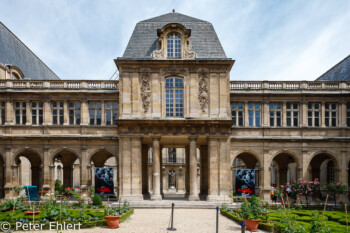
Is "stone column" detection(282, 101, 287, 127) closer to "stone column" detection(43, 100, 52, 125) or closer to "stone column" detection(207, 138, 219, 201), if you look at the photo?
"stone column" detection(207, 138, 219, 201)

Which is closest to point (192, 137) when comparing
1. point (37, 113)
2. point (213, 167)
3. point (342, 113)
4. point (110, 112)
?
point (213, 167)

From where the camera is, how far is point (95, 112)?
97.9 feet

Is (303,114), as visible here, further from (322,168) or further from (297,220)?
(297,220)

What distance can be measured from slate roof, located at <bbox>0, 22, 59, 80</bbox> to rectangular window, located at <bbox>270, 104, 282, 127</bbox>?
94.8 feet

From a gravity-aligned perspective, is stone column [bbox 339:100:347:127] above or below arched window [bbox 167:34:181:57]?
below

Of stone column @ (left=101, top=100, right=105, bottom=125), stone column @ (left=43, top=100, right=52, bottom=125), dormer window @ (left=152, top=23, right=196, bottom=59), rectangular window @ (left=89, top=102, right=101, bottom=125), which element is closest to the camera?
dormer window @ (left=152, top=23, right=196, bottom=59)

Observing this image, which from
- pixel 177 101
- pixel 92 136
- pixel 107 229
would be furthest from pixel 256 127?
pixel 107 229

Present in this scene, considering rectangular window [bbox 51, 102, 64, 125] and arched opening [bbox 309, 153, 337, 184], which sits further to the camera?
arched opening [bbox 309, 153, 337, 184]

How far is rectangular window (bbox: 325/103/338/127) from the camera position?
97.4 feet

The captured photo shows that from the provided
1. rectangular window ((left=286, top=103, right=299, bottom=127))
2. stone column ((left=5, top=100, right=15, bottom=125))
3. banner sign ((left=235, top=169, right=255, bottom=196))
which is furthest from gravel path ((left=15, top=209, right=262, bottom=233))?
stone column ((left=5, top=100, right=15, bottom=125))

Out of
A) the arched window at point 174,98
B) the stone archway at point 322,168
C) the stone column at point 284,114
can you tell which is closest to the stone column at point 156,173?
the arched window at point 174,98

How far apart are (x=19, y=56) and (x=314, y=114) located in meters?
34.8

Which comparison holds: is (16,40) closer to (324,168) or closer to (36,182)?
(36,182)

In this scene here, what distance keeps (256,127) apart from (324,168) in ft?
41.8
